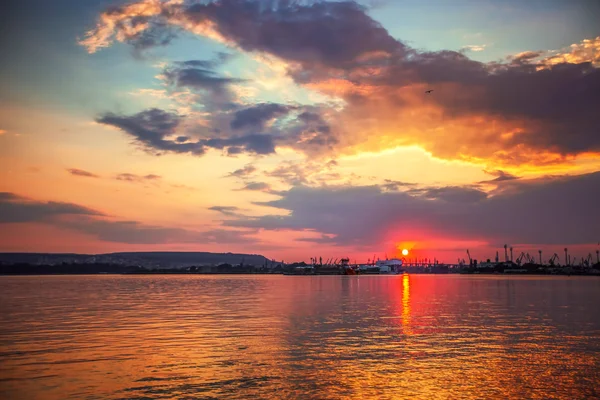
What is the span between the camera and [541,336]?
46.7 m

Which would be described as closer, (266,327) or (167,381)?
(167,381)

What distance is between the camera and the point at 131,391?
2722cm

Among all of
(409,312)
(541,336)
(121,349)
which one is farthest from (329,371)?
(409,312)

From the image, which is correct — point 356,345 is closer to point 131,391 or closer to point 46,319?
point 131,391

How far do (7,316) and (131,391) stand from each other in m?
46.1

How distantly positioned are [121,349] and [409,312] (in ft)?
142

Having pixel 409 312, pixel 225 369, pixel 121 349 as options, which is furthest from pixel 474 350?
pixel 409 312

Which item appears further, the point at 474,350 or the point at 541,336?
the point at 541,336

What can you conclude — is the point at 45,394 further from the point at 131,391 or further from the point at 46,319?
the point at 46,319

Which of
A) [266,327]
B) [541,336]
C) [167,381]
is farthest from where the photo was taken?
[266,327]

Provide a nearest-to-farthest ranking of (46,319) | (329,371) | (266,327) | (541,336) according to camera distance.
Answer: (329,371) → (541,336) → (266,327) → (46,319)

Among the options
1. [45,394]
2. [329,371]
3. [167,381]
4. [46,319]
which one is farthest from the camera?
[46,319]

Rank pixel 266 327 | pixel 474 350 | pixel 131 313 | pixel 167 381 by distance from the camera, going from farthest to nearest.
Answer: pixel 131 313 → pixel 266 327 → pixel 474 350 → pixel 167 381

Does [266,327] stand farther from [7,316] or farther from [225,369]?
[7,316]
